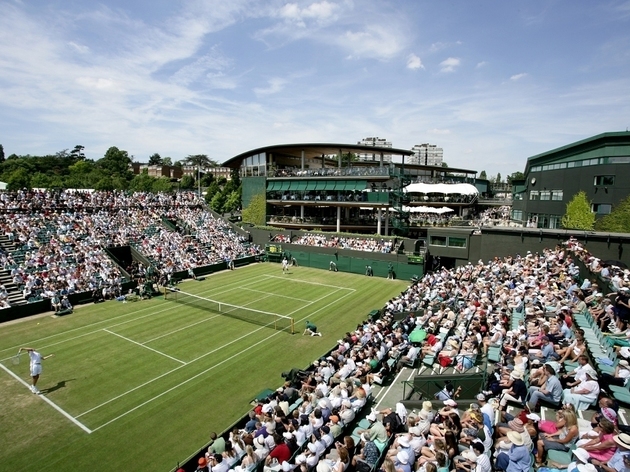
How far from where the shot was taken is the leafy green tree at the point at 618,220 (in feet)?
107

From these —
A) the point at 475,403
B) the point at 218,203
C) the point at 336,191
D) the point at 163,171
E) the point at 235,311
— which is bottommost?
the point at 235,311

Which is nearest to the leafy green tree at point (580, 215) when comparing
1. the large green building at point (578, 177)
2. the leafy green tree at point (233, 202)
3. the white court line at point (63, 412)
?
the large green building at point (578, 177)

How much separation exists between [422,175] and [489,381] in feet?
214

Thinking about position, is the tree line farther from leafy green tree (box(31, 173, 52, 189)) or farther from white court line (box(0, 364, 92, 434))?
white court line (box(0, 364, 92, 434))

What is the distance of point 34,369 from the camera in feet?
46.0

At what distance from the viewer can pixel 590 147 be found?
39969 millimetres

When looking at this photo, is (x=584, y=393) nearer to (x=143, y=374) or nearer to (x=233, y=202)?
(x=143, y=374)

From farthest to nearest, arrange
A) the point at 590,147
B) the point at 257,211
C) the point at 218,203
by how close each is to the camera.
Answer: the point at 218,203, the point at 257,211, the point at 590,147

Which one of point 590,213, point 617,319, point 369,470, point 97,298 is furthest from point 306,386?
point 590,213

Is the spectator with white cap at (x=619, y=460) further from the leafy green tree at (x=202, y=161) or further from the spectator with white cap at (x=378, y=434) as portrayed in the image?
the leafy green tree at (x=202, y=161)

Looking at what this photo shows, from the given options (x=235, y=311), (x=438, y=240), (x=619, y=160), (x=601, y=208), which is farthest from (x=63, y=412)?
(x=619, y=160)

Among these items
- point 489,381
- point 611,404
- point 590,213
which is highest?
point 590,213

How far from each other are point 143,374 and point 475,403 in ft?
42.6

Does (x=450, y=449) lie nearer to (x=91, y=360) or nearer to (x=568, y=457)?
(x=568, y=457)
